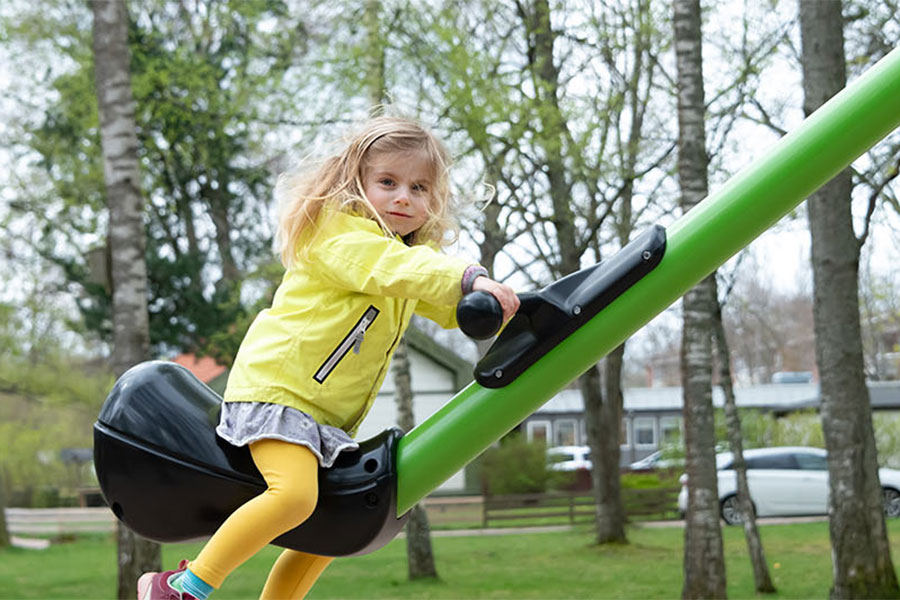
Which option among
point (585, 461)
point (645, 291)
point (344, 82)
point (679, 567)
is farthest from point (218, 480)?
point (585, 461)

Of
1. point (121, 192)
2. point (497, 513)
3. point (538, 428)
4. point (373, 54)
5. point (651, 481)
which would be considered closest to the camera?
point (121, 192)

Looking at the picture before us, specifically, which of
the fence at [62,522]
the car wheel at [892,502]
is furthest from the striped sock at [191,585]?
the fence at [62,522]

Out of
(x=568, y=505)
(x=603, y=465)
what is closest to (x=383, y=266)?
(x=603, y=465)

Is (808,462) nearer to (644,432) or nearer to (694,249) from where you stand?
(694,249)

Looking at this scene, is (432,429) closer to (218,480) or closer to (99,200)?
(218,480)

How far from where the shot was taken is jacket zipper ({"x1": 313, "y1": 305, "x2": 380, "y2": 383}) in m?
2.06

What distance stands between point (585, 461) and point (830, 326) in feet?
103

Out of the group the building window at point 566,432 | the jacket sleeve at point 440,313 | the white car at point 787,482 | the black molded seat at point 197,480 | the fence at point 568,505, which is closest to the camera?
the black molded seat at point 197,480

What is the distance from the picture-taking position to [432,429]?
6.52 feet

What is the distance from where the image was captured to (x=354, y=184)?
214 cm

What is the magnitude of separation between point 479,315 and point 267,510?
547 mm

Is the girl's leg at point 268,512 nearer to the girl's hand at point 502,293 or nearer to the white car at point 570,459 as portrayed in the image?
the girl's hand at point 502,293

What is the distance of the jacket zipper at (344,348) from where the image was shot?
206 centimetres

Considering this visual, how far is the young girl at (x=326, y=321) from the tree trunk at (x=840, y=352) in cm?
681
